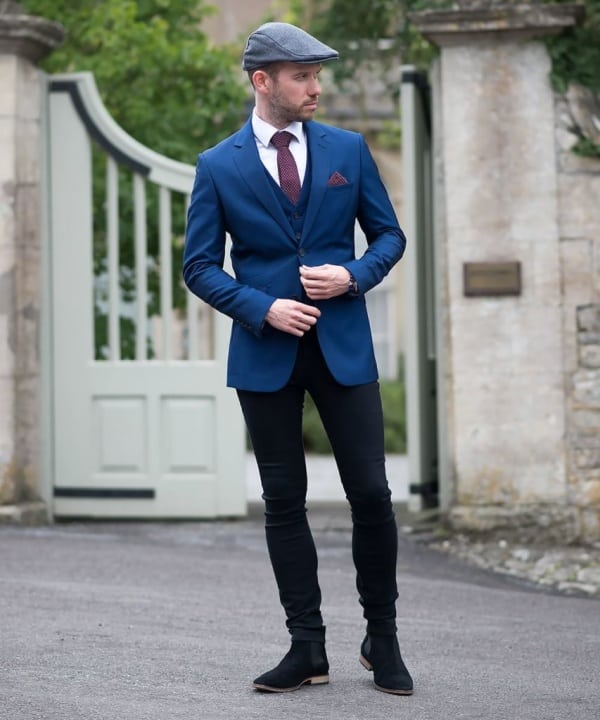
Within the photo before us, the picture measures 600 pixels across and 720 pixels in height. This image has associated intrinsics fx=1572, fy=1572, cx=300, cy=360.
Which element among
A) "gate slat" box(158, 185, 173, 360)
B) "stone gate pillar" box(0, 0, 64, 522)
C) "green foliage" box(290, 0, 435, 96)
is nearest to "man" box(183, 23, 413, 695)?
"stone gate pillar" box(0, 0, 64, 522)

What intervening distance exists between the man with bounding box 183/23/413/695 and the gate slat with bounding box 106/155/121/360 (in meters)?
4.59

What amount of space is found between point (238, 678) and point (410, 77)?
197 inches

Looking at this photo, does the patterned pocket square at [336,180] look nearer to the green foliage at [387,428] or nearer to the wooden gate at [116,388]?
the wooden gate at [116,388]

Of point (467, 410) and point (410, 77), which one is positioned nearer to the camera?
point (467, 410)

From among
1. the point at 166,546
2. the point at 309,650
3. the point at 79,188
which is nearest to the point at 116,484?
the point at 166,546

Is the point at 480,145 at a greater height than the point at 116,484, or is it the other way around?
the point at 480,145

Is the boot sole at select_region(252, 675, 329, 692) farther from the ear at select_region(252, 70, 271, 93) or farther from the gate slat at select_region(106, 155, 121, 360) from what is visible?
the gate slat at select_region(106, 155, 121, 360)

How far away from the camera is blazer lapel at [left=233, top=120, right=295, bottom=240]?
445 cm

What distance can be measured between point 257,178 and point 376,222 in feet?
1.24

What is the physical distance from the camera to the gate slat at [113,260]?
358 inches

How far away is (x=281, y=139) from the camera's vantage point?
4.54m

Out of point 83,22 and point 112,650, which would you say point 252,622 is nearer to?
point 112,650

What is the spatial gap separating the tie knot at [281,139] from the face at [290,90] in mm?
43

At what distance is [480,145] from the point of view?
8.27 metres
